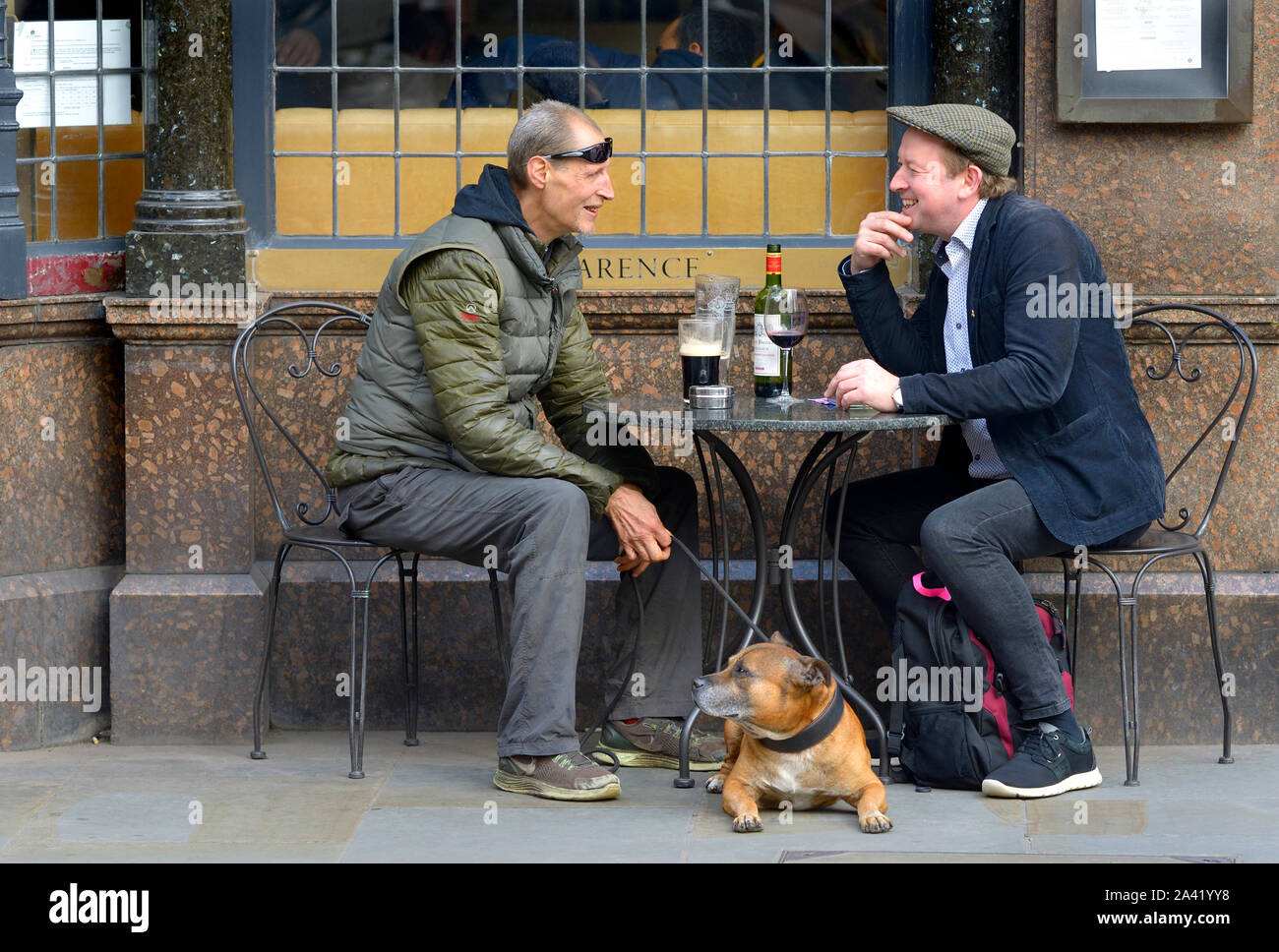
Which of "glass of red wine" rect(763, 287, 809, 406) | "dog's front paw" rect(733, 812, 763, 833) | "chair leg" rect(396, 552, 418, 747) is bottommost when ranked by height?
"dog's front paw" rect(733, 812, 763, 833)

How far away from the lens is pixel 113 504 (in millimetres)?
5773

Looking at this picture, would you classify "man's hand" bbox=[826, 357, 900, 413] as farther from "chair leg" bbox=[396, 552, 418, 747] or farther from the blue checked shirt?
"chair leg" bbox=[396, 552, 418, 747]

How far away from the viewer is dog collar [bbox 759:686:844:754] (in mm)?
4578

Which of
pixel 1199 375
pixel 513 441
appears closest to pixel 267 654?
pixel 513 441

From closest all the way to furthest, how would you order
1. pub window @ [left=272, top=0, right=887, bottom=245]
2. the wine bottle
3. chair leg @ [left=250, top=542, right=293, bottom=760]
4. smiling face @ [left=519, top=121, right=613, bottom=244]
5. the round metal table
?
the round metal table → smiling face @ [left=519, top=121, right=613, bottom=244] → the wine bottle → chair leg @ [left=250, top=542, right=293, bottom=760] → pub window @ [left=272, top=0, right=887, bottom=245]

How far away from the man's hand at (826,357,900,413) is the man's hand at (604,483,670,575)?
0.59 meters

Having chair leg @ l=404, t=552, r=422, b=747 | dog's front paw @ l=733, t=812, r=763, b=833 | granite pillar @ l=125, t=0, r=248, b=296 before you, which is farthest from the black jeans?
granite pillar @ l=125, t=0, r=248, b=296

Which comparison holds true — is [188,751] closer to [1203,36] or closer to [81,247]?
[81,247]

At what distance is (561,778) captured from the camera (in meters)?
4.84

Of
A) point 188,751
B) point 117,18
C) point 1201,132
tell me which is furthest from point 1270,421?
point 117,18

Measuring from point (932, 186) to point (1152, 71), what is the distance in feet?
3.22

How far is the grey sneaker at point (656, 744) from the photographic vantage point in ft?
17.2

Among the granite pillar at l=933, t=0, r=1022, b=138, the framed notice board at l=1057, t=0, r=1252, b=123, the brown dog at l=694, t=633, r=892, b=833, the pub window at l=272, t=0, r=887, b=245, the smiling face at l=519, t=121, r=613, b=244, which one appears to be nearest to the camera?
the brown dog at l=694, t=633, r=892, b=833

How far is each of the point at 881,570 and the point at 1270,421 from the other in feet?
4.38
